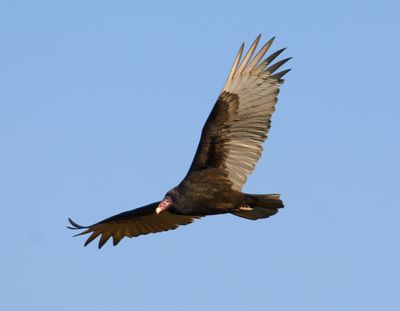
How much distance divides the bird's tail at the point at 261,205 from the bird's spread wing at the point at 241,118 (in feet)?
0.94

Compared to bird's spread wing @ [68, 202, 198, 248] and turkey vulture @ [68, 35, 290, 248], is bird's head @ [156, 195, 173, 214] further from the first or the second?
bird's spread wing @ [68, 202, 198, 248]

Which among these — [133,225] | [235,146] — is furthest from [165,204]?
[133,225]

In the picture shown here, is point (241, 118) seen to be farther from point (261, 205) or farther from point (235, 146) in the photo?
point (261, 205)

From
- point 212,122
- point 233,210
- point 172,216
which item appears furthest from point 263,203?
point 172,216

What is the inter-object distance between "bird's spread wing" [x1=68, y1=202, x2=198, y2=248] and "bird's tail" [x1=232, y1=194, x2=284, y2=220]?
7.14ft

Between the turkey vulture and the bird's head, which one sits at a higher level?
the turkey vulture

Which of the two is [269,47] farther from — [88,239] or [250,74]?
[88,239]

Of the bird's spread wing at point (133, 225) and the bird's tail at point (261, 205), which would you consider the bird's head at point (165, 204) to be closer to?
the bird's tail at point (261, 205)

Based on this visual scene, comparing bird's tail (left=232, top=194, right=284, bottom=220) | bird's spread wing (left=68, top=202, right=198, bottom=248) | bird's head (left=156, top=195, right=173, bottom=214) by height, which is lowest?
bird's head (left=156, top=195, right=173, bottom=214)

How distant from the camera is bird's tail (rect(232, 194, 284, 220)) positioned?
497 inches

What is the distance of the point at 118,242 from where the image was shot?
15039 mm

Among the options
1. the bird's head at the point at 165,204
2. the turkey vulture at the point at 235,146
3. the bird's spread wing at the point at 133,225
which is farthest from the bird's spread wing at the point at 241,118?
the bird's spread wing at the point at 133,225

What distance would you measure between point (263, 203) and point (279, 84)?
144 cm

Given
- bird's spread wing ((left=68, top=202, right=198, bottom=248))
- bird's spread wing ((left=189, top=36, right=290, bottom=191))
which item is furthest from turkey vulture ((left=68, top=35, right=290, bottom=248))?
bird's spread wing ((left=68, top=202, right=198, bottom=248))
